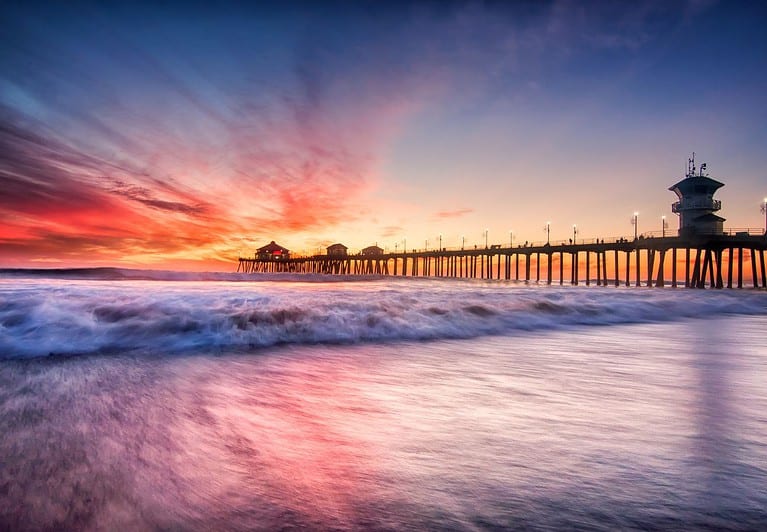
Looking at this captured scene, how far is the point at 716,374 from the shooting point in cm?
503

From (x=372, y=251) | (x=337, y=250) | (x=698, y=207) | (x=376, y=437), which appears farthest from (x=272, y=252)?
(x=376, y=437)

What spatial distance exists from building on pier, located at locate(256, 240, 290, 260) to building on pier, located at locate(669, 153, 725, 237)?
119 m

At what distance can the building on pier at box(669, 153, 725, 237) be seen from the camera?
50.7 metres

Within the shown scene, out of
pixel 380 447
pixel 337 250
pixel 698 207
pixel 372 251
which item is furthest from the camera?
pixel 337 250

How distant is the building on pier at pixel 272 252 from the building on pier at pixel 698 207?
119 metres

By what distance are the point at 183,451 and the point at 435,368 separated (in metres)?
3.52

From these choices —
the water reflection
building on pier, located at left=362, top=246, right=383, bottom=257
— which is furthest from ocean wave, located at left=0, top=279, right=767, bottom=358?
building on pier, located at left=362, top=246, right=383, bottom=257

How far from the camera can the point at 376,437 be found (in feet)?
9.27

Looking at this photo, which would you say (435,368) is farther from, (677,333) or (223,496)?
(677,333)

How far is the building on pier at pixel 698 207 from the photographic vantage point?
50.7 m

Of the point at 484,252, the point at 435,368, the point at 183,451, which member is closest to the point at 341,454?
the point at 183,451

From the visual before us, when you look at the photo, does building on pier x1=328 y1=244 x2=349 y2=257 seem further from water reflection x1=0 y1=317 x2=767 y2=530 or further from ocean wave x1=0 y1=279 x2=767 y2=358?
water reflection x1=0 y1=317 x2=767 y2=530

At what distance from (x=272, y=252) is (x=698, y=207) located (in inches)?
4908

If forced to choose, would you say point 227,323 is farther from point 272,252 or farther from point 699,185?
point 272,252
